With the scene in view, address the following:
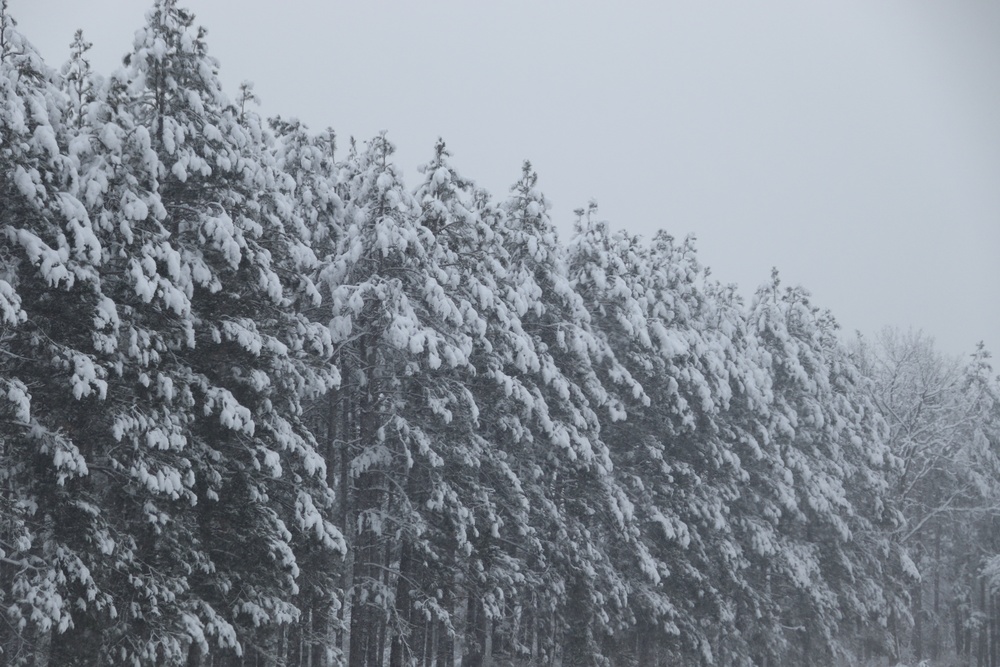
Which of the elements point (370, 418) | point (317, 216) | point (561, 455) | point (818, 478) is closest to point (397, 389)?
point (370, 418)

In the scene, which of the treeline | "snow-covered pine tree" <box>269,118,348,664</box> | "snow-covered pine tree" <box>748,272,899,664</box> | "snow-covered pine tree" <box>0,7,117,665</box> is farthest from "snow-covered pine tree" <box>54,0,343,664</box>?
"snow-covered pine tree" <box>748,272,899,664</box>

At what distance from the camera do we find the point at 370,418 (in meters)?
22.3

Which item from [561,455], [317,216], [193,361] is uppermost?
[317,216]

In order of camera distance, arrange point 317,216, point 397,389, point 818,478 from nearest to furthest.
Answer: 1. point 397,389
2. point 317,216
3. point 818,478

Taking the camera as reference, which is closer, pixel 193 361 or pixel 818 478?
pixel 193 361

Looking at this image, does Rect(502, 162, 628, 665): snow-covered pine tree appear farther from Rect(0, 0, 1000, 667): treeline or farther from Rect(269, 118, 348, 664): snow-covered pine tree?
Rect(269, 118, 348, 664): snow-covered pine tree

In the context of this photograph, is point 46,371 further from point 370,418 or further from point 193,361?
point 370,418

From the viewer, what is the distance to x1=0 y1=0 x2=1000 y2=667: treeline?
525 inches

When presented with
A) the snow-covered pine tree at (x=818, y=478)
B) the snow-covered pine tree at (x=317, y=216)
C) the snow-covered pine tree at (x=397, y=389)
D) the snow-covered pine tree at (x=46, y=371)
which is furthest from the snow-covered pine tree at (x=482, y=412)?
the snow-covered pine tree at (x=818, y=478)

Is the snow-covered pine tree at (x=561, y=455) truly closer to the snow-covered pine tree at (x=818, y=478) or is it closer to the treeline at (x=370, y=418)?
the treeline at (x=370, y=418)

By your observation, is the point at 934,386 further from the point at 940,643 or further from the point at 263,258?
the point at 263,258

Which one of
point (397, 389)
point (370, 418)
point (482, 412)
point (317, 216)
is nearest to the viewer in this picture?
point (397, 389)

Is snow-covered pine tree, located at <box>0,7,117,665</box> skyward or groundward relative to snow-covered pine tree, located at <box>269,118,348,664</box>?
groundward

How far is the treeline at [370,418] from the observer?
13328 millimetres
